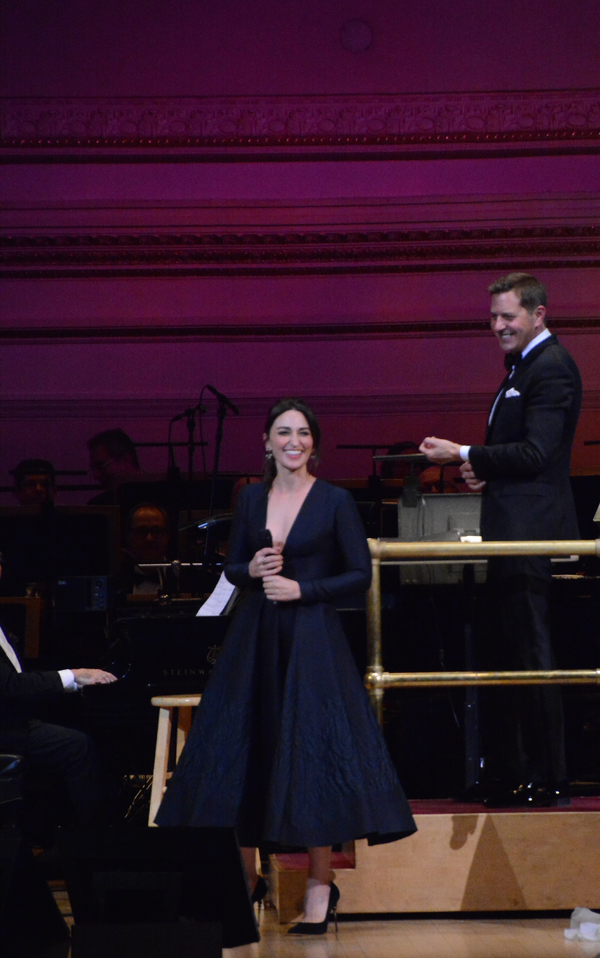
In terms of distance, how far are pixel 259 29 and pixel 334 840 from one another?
21.6ft

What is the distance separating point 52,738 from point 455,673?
1.38 m

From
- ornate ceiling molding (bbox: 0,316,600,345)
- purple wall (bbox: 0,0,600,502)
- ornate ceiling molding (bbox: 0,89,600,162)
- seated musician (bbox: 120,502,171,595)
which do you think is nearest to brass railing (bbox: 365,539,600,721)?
seated musician (bbox: 120,502,171,595)

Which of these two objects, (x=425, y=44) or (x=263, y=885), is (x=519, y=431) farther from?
(x=425, y=44)

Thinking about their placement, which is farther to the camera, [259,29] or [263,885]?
[259,29]

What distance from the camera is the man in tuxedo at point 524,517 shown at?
2.80 m

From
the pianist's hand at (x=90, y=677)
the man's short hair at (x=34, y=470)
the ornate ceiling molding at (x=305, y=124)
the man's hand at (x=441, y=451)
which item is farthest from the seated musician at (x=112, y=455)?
the man's hand at (x=441, y=451)

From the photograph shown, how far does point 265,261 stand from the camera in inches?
306

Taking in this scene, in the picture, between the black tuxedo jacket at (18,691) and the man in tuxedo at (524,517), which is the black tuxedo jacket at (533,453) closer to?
the man in tuxedo at (524,517)

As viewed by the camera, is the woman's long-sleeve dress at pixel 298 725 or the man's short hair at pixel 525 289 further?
the man's short hair at pixel 525 289

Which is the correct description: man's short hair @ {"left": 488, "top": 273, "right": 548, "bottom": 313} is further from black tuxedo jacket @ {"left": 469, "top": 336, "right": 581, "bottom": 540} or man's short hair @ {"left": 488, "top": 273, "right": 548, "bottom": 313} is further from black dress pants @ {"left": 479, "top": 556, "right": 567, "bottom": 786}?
black dress pants @ {"left": 479, "top": 556, "right": 567, "bottom": 786}

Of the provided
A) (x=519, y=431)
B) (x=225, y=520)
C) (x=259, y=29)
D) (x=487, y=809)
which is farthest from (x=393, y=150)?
(x=487, y=809)

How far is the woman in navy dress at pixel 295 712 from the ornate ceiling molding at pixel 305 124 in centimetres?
538

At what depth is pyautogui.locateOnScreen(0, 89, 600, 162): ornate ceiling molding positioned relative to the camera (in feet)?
25.1

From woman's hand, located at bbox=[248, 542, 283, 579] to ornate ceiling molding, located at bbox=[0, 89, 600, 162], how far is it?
5.66 m
